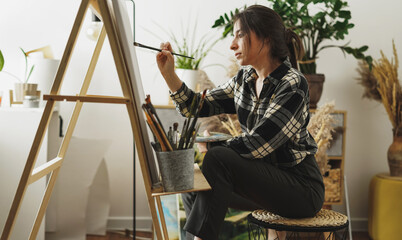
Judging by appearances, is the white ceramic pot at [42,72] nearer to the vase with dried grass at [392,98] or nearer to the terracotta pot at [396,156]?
the vase with dried grass at [392,98]

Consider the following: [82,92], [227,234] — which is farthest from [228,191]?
[227,234]

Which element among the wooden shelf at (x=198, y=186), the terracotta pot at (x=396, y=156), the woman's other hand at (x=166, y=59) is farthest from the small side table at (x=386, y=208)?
the woman's other hand at (x=166, y=59)

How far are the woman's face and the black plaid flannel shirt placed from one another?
0.26 feet

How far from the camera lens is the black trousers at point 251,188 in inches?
61.1

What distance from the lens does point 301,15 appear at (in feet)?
9.51

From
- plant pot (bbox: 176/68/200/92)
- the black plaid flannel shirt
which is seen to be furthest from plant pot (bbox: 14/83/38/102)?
the black plaid flannel shirt

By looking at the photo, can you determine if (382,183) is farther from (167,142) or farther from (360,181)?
(167,142)

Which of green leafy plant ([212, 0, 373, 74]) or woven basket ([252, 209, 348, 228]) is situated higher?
green leafy plant ([212, 0, 373, 74])

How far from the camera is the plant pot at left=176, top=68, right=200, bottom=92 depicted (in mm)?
3000

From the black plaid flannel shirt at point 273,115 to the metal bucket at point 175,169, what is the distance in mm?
347

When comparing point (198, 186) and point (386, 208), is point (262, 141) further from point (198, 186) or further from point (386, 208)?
point (386, 208)

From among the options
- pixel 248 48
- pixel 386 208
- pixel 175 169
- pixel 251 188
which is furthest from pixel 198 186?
pixel 386 208

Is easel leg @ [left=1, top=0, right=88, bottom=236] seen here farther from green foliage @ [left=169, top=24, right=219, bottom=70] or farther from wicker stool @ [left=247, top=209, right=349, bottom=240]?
green foliage @ [left=169, top=24, right=219, bottom=70]

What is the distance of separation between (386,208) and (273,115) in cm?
162
